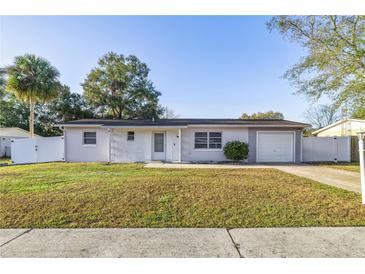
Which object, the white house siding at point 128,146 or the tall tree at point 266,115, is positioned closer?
the white house siding at point 128,146

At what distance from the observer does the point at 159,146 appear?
13969mm

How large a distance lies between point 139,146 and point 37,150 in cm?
706

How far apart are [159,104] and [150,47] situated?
53.0 ft

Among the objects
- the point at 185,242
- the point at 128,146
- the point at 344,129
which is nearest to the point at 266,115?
the point at 344,129

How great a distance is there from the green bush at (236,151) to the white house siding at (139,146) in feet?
11.1

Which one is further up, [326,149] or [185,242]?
[326,149]

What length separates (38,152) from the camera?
14.0 metres

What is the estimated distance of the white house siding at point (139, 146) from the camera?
45.1 ft

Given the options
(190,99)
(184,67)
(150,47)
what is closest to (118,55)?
(190,99)

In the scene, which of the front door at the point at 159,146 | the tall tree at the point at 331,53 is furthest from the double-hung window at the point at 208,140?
the tall tree at the point at 331,53

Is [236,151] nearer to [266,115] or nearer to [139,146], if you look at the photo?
[139,146]

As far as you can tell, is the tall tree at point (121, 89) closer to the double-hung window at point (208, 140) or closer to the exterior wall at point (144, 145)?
the exterior wall at point (144, 145)
